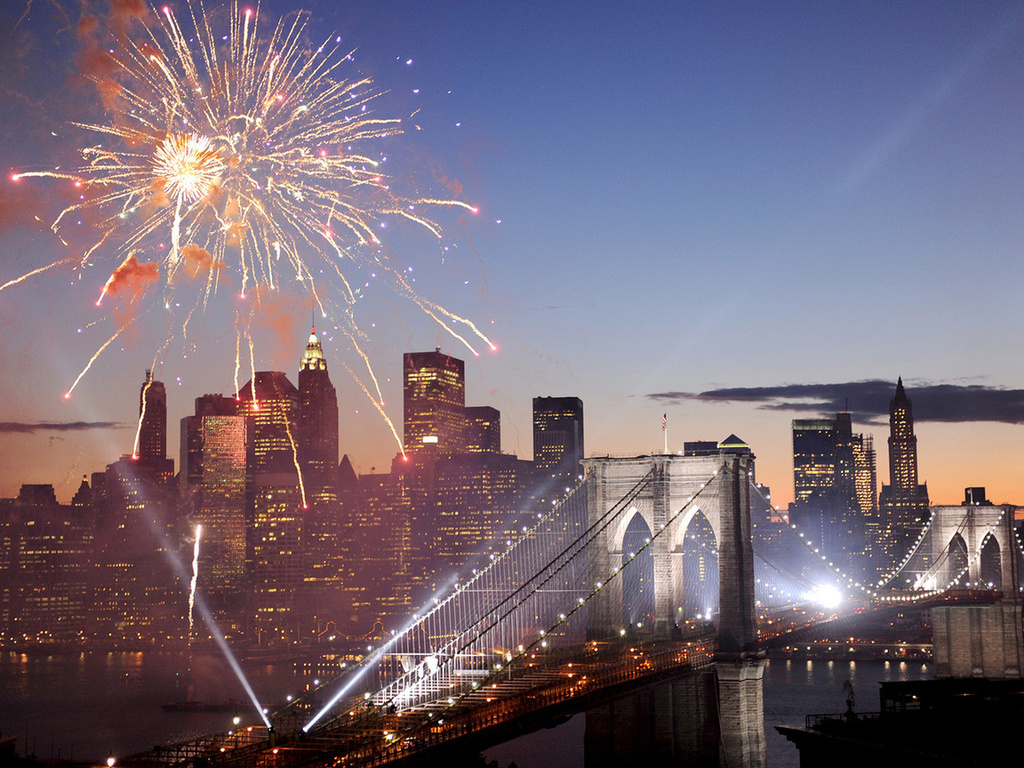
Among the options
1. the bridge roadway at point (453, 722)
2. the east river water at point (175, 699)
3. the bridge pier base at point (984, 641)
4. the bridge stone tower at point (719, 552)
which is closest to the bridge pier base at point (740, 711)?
the bridge stone tower at point (719, 552)

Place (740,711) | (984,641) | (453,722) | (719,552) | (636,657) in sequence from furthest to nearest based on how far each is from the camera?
(984,641), (719,552), (740,711), (636,657), (453,722)

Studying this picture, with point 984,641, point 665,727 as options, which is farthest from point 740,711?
point 984,641

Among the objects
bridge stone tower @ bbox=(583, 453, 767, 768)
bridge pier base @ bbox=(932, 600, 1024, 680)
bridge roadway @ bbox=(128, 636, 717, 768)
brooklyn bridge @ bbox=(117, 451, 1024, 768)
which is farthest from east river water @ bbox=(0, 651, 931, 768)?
bridge roadway @ bbox=(128, 636, 717, 768)

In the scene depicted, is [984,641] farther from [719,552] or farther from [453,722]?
[453,722]

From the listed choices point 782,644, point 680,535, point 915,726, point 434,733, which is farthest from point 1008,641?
point 434,733

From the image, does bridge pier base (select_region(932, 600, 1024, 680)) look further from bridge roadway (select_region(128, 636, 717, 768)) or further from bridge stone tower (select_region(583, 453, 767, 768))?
bridge roadway (select_region(128, 636, 717, 768))
